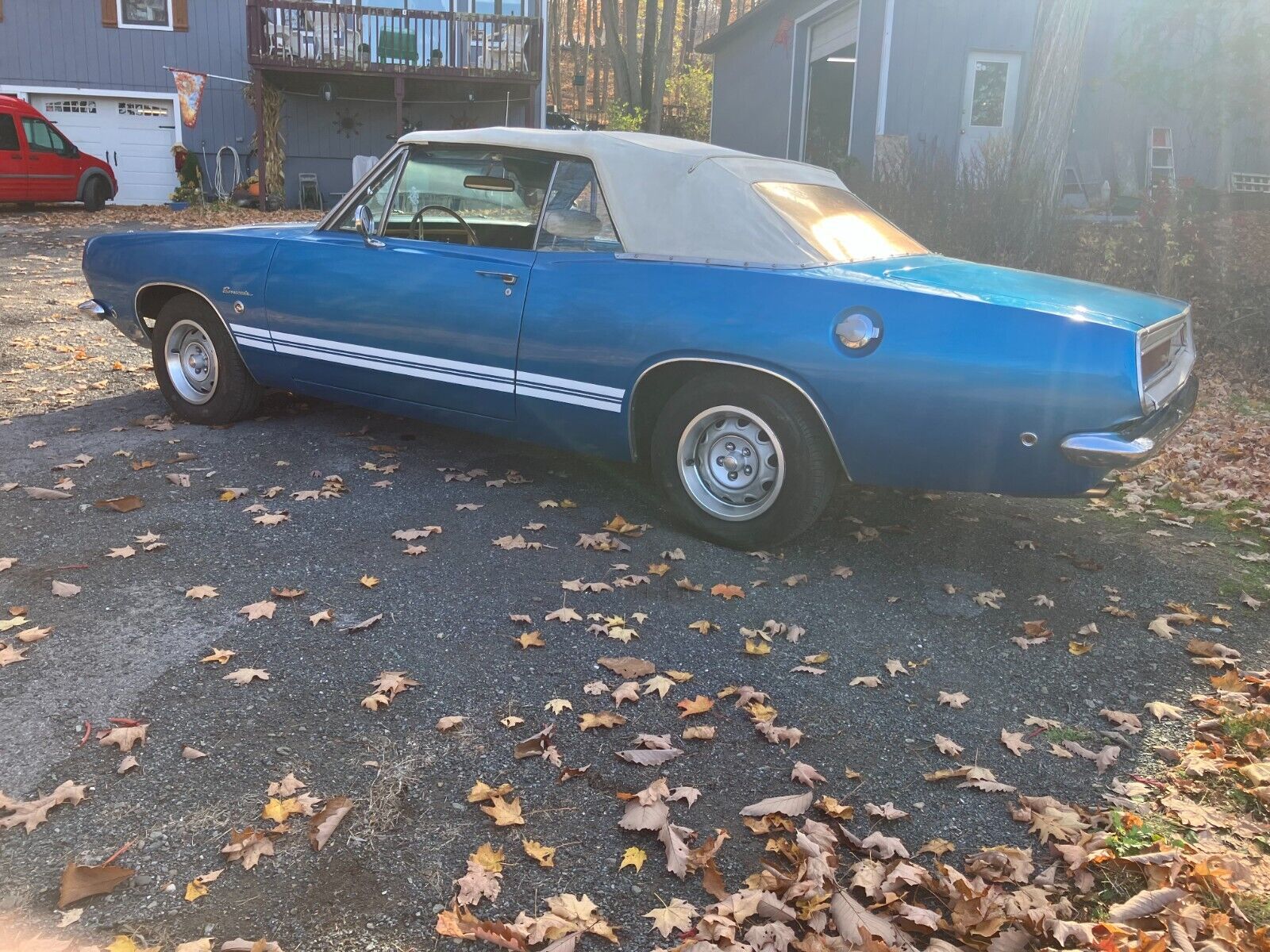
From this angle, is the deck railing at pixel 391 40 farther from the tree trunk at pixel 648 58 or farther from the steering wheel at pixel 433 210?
the steering wheel at pixel 433 210

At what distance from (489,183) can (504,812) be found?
3.36 meters

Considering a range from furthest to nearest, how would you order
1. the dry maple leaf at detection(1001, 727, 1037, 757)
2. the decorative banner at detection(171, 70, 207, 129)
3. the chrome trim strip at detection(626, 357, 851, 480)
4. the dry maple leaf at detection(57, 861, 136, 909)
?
the decorative banner at detection(171, 70, 207, 129) → the chrome trim strip at detection(626, 357, 851, 480) → the dry maple leaf at detection(1001, 727, 1037, 757) → the dry maple leaf at detection(57, 861, 136, 909)

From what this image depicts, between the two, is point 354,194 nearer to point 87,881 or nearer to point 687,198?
point 687,198

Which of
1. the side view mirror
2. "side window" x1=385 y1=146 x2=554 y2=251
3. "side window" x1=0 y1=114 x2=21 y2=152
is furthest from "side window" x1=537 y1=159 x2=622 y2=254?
"side window" x1=0 y1=114 x2=21 y2=152

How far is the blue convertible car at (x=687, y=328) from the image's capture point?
Answer: 3.75 meters

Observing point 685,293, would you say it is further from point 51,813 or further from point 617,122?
point 617,122

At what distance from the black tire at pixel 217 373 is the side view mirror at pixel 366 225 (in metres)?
1.02

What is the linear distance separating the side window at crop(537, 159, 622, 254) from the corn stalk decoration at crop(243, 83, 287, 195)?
18620 millimetres

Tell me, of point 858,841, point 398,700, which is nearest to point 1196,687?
point 858,841

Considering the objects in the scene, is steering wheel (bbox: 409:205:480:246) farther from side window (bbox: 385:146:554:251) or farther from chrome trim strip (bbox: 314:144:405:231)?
→ chrome trim strip (bbox: 314:144:405:231)

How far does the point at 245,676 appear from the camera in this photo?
10.8 ft

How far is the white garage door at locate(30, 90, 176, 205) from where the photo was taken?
71.9ft

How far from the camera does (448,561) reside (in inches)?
167

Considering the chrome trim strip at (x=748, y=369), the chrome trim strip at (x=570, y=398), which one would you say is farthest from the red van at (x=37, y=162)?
the chrome trim strip at (x=748, y=369)
